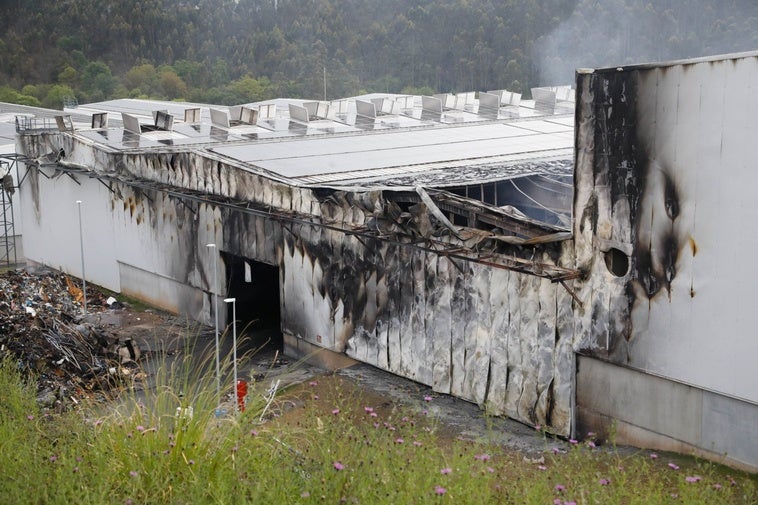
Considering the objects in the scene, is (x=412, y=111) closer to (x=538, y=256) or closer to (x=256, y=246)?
(x=256, y=246)

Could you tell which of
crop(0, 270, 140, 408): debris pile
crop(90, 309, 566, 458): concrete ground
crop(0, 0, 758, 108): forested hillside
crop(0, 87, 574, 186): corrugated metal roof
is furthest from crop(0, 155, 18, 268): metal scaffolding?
crop(0, 0, 758, 108): forested hillside

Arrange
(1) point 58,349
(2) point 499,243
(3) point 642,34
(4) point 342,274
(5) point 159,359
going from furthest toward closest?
(3) point 642,34 < (5) point 159,359 < (4) point 342,274 < (1) point 58,349 < (2) point 499,243

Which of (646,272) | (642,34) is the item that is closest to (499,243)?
(646,272)

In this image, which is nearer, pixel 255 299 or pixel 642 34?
pixel 255 299

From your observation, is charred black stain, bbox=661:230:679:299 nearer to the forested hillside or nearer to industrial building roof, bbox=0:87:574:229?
industrial building roof, bbox=0:87:574:229

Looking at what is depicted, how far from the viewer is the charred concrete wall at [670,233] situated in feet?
38.2

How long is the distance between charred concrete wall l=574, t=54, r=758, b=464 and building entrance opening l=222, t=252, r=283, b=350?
9.04 meters

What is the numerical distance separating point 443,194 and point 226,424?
26.8 ft

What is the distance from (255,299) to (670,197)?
12025mm

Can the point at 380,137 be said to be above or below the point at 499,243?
above

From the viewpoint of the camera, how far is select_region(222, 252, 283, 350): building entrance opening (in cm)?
2092

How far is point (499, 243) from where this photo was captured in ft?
47.7

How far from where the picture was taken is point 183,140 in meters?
24.6

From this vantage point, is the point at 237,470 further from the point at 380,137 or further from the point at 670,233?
the point at 380,137
